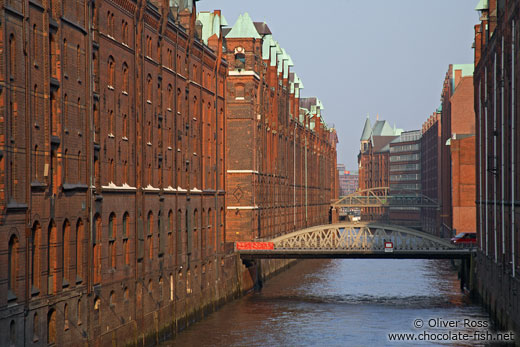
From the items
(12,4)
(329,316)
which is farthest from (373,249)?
(12,4)

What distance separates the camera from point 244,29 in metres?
75.1

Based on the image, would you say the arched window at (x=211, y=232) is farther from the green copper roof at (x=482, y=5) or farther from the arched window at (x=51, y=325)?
the arched window at (x=51, y=325)

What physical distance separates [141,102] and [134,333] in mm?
11080

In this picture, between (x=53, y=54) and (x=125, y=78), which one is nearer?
(x=53, y=54)

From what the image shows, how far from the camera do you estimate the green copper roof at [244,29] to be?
74.6 m

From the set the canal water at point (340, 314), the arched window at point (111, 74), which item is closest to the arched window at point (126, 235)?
the canal water at point (340, 314)

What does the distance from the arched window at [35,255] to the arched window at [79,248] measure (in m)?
4.14

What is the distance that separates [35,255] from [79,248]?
4529 mm

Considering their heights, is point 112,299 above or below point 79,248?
below

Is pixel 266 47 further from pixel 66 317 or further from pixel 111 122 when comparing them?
pixel 66 317

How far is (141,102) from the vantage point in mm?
44875

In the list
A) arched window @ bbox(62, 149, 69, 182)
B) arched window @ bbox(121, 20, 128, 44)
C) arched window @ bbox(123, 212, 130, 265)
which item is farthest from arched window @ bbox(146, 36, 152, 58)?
arched window @ bbox(62, 149, 69, 182)

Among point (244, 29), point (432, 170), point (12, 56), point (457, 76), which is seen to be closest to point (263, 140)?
point (244, 29)

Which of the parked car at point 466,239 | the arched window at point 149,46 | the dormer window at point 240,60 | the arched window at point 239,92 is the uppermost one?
the dormer window at point 240,60
